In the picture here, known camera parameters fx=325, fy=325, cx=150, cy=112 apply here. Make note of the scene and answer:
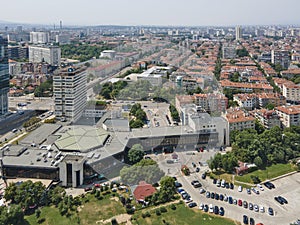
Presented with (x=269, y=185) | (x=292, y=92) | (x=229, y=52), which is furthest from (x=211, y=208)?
(x=229, y=52)

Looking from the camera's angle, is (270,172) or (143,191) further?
(270,172)

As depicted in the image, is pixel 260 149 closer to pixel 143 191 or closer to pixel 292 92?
pixel 143 191

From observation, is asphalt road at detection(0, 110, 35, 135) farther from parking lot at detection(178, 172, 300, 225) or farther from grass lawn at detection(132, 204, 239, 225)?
grass lawn at detection(132, 204, 239, 225)

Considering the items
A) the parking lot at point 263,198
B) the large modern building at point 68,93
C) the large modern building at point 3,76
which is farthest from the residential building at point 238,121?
the large modern building at point 3,76

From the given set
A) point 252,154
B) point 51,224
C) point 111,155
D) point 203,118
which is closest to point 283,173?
point 252,154

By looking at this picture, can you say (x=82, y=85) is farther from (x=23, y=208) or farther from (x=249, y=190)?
(x=249, y=190)

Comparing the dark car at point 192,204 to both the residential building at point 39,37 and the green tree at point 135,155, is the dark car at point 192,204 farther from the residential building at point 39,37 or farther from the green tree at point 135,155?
the residential building at point 39,37

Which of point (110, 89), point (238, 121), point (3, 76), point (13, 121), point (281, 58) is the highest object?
point (281, 58)
